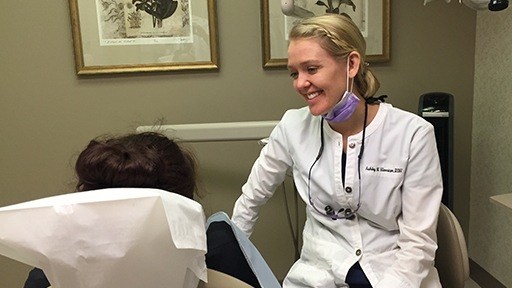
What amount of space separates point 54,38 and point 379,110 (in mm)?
1393

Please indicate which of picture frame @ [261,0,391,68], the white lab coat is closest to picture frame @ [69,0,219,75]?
picture frame @ [261,0,391,68]

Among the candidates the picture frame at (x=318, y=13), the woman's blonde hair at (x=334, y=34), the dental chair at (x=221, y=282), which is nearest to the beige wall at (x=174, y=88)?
the picture frame at (x=318, y=13)

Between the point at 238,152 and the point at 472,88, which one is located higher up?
the point at 472,88

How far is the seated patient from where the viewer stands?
0.87 meters

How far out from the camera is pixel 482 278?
226cm

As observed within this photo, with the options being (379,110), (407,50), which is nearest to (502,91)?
(407,50)

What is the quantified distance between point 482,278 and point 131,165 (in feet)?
6.40

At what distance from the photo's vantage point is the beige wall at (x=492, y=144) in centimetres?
200

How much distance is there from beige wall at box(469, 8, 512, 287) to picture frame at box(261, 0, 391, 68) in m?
0.42

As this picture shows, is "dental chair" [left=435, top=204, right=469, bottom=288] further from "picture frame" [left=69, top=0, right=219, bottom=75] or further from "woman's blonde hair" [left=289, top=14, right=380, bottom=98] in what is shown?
"picture frame" [left=69, top=0, right=219, bottom=75]

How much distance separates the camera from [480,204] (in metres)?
2.25

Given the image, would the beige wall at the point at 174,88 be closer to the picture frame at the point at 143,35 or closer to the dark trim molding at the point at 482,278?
the picture frame at the point at 143,35

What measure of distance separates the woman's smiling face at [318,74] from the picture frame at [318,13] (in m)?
0.72

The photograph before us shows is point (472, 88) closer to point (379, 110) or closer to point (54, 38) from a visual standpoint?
point (379, 110)
